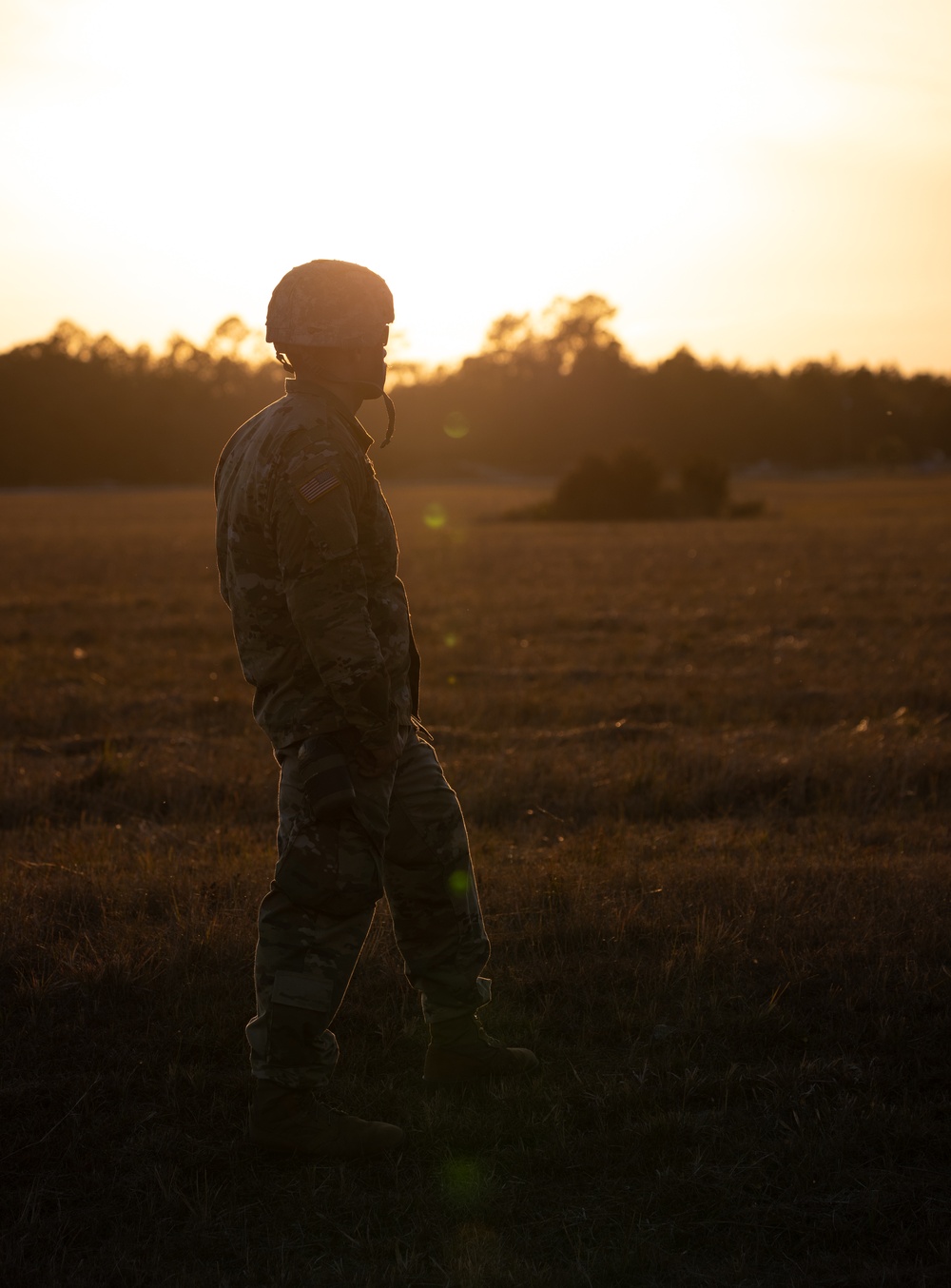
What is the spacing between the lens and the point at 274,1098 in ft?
11.1

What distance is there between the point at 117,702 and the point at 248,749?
2.44m

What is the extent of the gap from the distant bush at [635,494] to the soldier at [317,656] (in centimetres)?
3911

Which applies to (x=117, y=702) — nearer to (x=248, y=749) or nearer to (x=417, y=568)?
(x=248, y=749)

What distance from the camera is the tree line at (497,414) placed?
278 ft

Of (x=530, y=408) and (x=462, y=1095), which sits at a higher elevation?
(x=530, y=408)

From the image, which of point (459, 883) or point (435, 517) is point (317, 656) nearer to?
point (459, 883)

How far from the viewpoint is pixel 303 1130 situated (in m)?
3.37

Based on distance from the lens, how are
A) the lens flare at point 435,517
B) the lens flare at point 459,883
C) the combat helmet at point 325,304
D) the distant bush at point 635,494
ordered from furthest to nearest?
the distant bush at point 635,494, the lens flare at point 435,517, the lens flare at point 459,883, the combat helmet at point 325,304

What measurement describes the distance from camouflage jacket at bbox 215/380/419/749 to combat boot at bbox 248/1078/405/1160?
958 mm

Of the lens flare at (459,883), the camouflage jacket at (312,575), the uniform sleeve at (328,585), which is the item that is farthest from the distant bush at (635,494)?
the uniform sleeve at (328,585)

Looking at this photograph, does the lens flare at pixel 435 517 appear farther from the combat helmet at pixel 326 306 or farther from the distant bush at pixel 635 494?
the combat helmet at pixel 326 306

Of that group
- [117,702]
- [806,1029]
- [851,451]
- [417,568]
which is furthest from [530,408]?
[806,1029]

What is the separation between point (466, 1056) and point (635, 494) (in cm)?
4045

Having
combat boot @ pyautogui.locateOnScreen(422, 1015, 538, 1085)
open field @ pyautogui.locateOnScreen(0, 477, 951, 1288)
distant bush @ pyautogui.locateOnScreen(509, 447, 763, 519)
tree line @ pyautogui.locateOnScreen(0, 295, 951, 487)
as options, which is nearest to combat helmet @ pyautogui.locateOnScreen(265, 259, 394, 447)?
combat boot @ pyautogui.locateOnScreen(422, 1015, 538, 1085)
